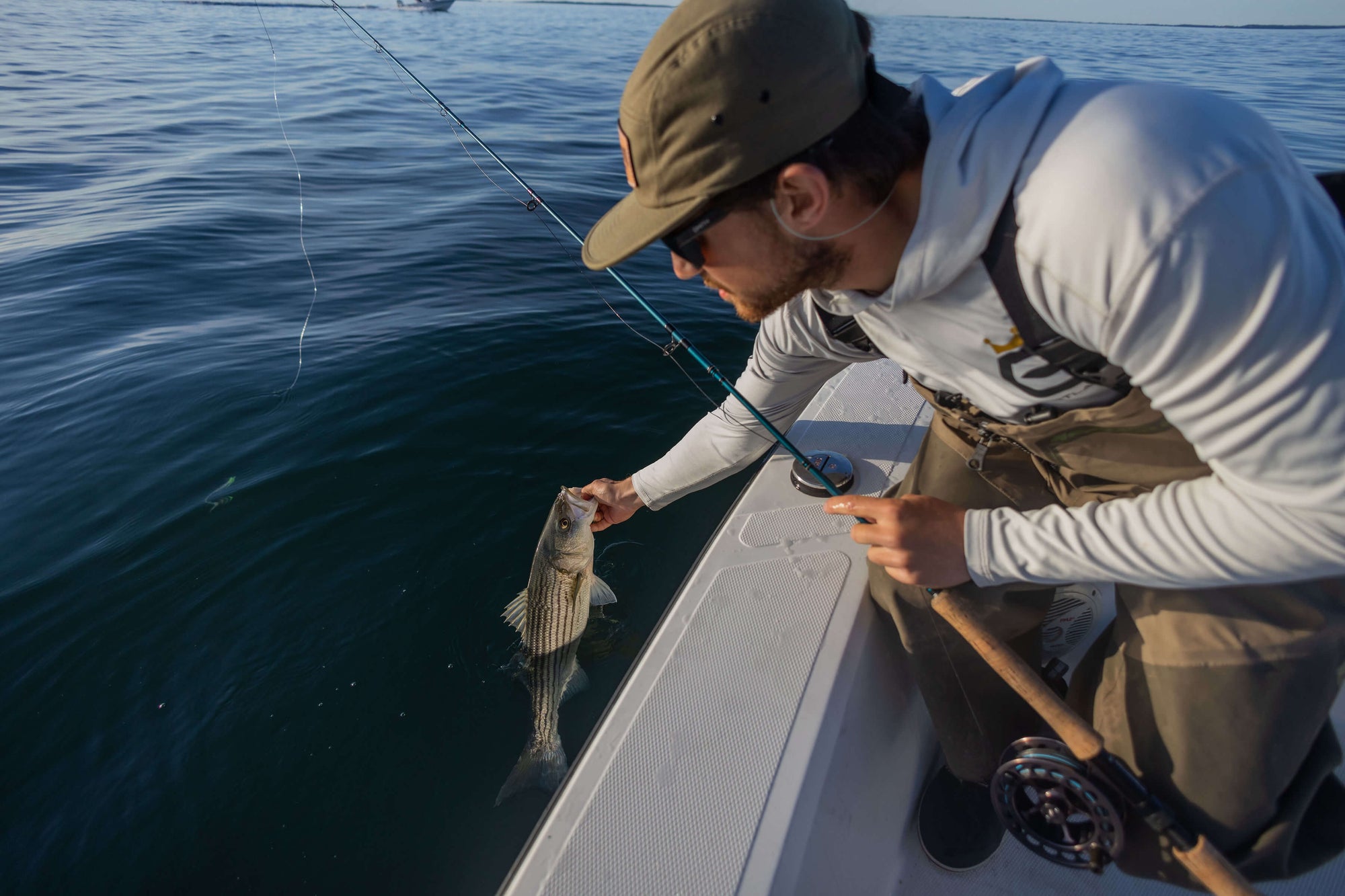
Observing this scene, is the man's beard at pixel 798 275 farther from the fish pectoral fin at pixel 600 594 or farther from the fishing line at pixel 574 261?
the fish pectoral fin at pixel 600 594

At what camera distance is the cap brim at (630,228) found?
1.44 meters

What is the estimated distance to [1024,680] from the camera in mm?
1863

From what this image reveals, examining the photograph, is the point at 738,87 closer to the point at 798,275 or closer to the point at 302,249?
the point at 798,275

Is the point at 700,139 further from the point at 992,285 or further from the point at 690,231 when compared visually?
the point at 992,285

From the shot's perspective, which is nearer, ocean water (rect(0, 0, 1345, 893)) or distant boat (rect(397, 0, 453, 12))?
ocean water (rect(0, 0, 1345, 893))

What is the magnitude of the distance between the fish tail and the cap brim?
209 cm

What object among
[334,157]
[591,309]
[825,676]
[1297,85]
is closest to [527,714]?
[825,676]

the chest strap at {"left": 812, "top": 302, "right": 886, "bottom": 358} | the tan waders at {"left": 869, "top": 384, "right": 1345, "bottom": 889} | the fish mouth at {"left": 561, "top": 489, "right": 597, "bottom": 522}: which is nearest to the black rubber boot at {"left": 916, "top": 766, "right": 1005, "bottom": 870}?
the tan waders at {"left": 869, "top": 384, "right": 1345, "bottom": 889}

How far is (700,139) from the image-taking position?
1346mm

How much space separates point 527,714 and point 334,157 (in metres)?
11.2

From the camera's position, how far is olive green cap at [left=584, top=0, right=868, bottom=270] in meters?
1.27

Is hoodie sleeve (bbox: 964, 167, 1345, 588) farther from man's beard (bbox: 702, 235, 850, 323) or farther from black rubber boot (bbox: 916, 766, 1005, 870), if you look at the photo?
black rubber boot (bbox: 916, 766, 1005, 870)

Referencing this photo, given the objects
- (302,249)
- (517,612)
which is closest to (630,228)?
(517,612)

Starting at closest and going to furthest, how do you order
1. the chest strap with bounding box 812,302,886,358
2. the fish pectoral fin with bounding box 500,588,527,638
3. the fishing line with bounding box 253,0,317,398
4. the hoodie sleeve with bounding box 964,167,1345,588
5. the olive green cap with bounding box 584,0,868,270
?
1. the hoodie sleeve with bounding box 964,167,1345,588
2. the olive green cap with bounding box 584,0,868,270
3. the chest strap with bounding box 812,302,886,358
4. the fish pectoral fin with bounding box 500,588,527,638
5. the fishing line with bounding box 253,0,317,398
